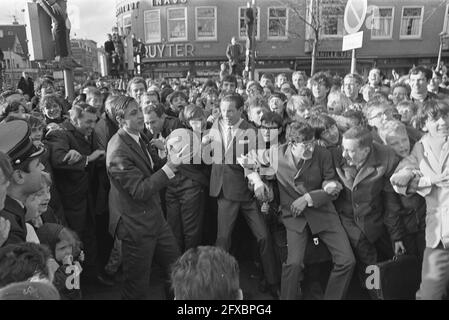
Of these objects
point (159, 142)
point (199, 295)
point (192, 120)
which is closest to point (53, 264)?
point (199, 295)

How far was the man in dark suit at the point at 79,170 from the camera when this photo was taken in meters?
3.38

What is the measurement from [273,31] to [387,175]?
22576mm

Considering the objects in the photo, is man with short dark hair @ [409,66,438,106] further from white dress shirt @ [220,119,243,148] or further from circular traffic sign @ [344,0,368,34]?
white dress shirt @ [220,119,243,148]

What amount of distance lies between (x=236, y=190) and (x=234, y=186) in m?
0.04

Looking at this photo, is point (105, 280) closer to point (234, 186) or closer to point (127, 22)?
point (234, 186)

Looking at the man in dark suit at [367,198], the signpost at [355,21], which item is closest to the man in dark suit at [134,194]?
the man in dark suit at [367,198]

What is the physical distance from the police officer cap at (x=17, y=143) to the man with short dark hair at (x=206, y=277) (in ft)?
4.06

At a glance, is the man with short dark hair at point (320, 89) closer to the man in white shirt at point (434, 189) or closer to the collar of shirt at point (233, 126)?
the collar of shirt at point (233, 126)

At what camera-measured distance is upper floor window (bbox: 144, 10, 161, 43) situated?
24.1 m

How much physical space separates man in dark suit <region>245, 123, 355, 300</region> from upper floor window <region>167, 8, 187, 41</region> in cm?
2241

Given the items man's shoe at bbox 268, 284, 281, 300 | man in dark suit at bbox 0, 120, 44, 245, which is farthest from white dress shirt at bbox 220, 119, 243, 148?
man in dark suit at bbox 0, 120, 44, 245

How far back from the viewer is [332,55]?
24.2 m
